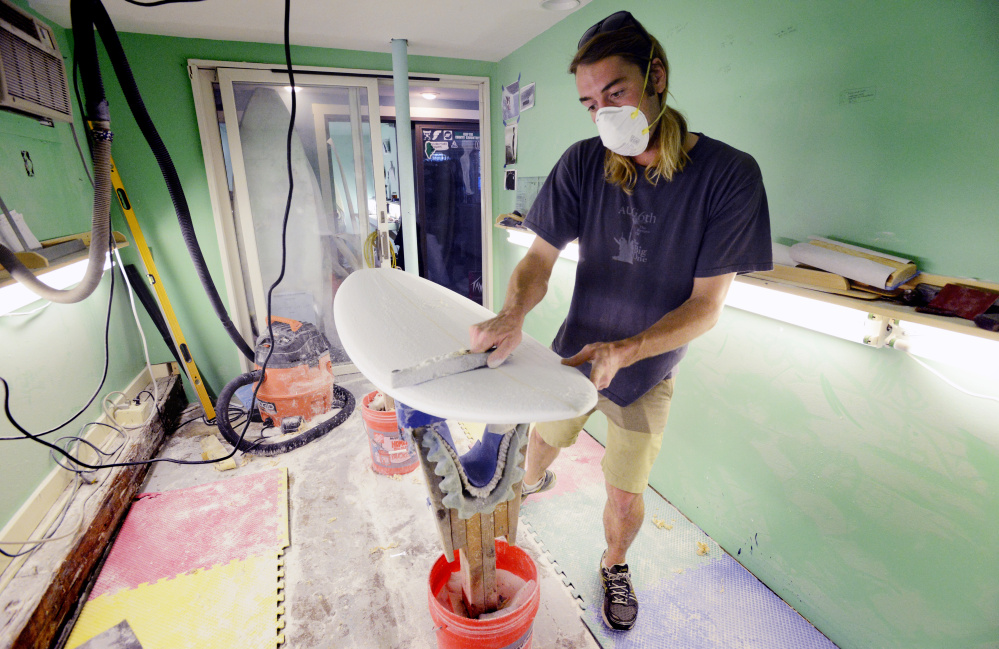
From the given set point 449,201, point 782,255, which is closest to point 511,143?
point 449,201

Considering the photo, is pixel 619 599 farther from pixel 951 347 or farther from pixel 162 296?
pixel 162 296

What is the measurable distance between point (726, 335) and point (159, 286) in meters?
3.13

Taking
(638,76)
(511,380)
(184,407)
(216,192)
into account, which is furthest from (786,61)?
(184,407)

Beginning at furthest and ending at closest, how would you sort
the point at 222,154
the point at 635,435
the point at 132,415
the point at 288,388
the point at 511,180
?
the point at 511,180
the point at 222,154
the point at 288,388
the point at 132,415
the point at 635,435

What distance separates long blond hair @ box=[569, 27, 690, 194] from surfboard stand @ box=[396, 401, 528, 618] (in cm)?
84

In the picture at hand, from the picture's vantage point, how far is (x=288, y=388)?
2643mm

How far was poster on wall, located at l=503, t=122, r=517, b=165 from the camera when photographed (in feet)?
10.1

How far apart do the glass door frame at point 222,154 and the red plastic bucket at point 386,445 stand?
146cm

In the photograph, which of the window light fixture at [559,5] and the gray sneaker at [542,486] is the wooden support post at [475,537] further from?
the window light fixture at [559,5]

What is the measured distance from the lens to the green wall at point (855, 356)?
3.39 ft

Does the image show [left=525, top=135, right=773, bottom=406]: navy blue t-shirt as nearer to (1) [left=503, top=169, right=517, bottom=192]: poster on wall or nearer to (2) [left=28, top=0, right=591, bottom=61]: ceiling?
(2) [left=28, top=0, right=591, bottom=61]: ceiling

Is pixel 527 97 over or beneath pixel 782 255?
over

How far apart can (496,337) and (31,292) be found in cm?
170

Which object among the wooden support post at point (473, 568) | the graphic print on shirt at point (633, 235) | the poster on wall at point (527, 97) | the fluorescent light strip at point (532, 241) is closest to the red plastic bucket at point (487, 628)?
the wooden support post at point (473, 568)
